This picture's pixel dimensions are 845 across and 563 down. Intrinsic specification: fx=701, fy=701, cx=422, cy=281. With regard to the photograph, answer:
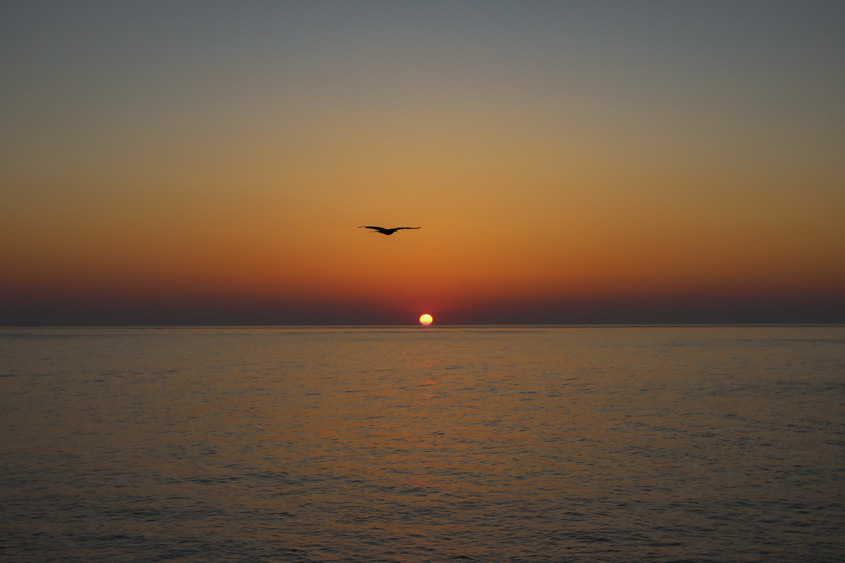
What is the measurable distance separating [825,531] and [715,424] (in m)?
13.3

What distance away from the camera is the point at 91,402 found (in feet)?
108

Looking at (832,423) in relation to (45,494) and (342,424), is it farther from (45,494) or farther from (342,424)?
(45,494)

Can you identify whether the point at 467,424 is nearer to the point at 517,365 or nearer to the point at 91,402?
the point at 91,402

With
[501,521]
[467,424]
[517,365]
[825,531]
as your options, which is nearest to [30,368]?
[517,365]

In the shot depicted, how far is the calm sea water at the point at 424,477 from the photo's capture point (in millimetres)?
12180

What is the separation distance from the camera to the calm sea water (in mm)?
12180

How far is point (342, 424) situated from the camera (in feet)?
84.2

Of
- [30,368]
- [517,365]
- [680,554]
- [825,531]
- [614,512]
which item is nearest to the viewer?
[680,554]

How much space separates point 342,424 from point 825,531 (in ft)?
54.3

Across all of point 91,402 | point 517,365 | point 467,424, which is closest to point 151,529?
point 467,424

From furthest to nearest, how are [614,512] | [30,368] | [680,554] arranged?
1. [30,368]
2. [614,512]
3. [680,554]

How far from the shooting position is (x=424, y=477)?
1709cm

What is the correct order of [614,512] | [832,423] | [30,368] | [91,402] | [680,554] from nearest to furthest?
[680,554], [614,512], [832,423], [91,402], [30,368]

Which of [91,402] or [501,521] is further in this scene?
[91,402]
